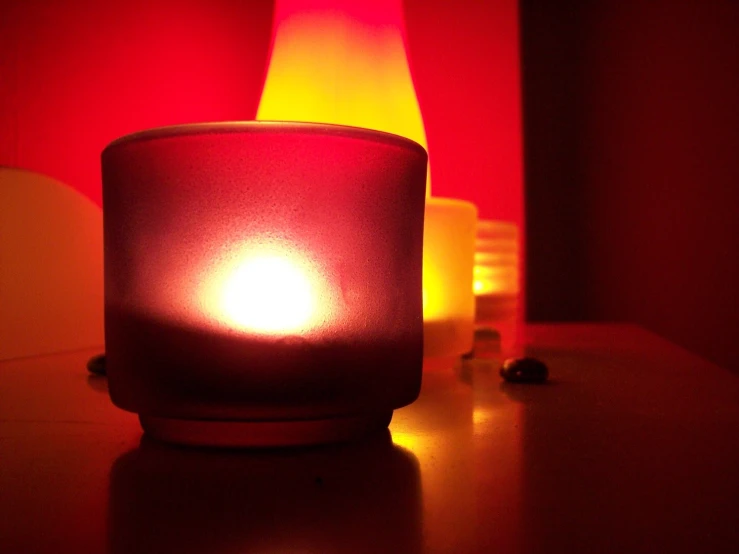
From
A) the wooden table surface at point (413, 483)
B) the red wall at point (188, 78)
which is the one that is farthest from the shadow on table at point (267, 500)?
the red wall at point (188, 78)

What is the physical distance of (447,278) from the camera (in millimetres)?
645

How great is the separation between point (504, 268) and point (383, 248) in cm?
61

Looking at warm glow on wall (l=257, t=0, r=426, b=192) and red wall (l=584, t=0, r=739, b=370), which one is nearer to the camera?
warm glow on wall (l=257, t=0, r=426, b=192)

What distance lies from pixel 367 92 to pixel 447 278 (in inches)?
7.5

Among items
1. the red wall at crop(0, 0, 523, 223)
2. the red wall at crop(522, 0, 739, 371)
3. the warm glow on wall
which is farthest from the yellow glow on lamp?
the red wall at crop(522, 0, 739, 371)

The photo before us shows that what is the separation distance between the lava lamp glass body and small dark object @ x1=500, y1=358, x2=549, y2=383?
0.27 m

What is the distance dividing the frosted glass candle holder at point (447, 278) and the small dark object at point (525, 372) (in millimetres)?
69

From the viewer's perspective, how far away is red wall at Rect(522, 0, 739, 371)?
58.9 inches

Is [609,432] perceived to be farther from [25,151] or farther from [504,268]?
[25,151]

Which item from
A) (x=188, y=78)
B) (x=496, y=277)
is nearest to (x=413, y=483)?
(x=496, y=277)

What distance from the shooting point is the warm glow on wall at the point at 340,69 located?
2.01 ft

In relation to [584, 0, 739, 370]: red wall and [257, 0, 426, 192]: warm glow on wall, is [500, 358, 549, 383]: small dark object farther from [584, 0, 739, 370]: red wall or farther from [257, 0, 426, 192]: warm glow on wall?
[584, 0, 739, 370]: red wall

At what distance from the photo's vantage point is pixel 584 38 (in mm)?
2398

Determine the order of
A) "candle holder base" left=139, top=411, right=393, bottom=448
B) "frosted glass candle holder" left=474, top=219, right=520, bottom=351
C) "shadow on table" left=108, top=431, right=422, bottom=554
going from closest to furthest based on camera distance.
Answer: "shadow on table" left=108, top=431, right=422, bottom=554
"candle holder base" left=139, top=411, right=393, bottom=448
"frosted glass candle holder" left=474, top=219, right=520, bottom=351
